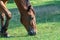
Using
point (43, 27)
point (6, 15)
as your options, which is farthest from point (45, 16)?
point (6, 15)

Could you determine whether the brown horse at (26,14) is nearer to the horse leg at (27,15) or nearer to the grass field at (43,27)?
the horse leg at (27,15)

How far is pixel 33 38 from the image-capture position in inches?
345

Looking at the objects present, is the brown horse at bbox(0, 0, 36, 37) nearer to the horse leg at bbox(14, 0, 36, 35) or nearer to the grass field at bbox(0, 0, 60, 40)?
the horse leg at bbox(14, 0, 36, 35)

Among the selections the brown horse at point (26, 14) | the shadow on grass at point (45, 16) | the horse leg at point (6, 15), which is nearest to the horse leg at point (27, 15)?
the brown horse at point (26, 14)

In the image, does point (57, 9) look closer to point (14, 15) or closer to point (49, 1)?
point (14, 15)

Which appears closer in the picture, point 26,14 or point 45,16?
point 26,14

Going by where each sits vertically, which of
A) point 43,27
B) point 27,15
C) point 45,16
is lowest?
point 45,16

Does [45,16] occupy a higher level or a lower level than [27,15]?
lower

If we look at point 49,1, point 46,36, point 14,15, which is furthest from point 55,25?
point 49,1

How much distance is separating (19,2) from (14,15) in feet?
13.9

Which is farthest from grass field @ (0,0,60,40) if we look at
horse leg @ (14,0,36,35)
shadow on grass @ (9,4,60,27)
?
horse leg @ (14,0,36,35)

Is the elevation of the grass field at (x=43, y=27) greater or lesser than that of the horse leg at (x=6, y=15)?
lesser

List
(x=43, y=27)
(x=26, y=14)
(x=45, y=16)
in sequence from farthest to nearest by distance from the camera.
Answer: (x=45, y=16) → (x=43, y=27) → (x=26, y=14)

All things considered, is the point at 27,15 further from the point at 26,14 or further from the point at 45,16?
the point at 45,16
